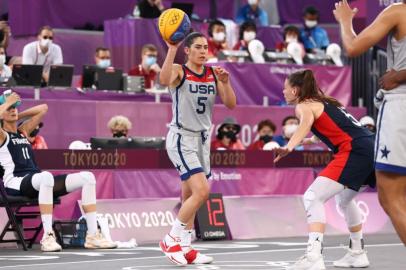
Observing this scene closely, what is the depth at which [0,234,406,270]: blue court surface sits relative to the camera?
10867 millimetres

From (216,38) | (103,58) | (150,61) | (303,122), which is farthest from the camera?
(216,38)

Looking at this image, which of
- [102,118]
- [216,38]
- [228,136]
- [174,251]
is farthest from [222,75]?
[216,38]

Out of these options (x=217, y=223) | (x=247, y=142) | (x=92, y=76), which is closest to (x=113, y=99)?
(x=92, y=76)

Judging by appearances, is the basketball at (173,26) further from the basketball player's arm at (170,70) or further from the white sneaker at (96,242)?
the white sneaker at (96,242)

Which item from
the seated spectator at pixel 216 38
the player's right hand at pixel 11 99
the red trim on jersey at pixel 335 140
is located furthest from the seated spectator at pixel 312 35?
the red trim on jersey at pixel 335 140

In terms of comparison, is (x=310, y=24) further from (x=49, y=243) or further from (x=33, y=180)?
(x=49, y=243)

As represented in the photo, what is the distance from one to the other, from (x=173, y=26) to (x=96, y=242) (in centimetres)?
357

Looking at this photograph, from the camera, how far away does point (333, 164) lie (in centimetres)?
1042

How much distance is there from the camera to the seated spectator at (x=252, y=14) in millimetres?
23734

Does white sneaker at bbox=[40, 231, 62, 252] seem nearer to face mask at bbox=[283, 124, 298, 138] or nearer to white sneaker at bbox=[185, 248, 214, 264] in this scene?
white sneaker at bbox=[185, 248, 214, 264]

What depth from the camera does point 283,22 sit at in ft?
89.2

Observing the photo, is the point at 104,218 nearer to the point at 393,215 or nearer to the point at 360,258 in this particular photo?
the point at 360,258

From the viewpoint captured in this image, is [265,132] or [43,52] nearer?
[265,132]

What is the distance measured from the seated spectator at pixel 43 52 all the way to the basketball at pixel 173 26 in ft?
26.4
